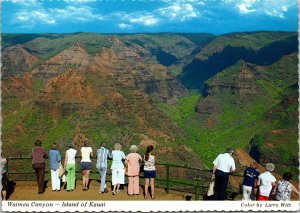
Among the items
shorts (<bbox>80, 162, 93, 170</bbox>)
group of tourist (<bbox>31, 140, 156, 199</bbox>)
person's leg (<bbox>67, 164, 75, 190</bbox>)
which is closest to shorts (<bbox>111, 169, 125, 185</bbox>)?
group of tourist (<bbox>31, 140, 156, 199</bbox>)

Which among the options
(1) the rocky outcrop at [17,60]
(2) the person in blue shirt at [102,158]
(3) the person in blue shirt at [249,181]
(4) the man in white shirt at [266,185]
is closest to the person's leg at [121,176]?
(2) the person in blue shirt at [102,158]

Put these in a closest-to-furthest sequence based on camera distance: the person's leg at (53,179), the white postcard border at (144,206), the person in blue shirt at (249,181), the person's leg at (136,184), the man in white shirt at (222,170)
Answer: the white postcard border at (144,206), the person in blue shirt at (249,181), the man in white shirt at (222,170), the person's leg at (136,184), the person's leg at (53,179)

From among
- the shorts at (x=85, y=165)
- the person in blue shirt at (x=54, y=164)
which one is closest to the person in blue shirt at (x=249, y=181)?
the shorts at (x=85, y=165)

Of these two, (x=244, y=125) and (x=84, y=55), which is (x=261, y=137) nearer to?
(x=244, y=125)

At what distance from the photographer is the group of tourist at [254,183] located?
481 inches

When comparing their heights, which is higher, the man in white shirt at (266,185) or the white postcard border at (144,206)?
the man in white shirt at (266,185)

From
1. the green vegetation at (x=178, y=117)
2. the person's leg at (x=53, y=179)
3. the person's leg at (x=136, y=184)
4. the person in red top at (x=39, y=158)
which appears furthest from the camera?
the green vegetation at (x=178, y=117)

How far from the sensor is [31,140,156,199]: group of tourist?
45.1 feet

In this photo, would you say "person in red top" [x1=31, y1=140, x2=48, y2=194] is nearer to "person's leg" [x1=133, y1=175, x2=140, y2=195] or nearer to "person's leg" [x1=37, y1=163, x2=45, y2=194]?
"person's leg" [x1=37, y1=163, x2=45, y2=194]

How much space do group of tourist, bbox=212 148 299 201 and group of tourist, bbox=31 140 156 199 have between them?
194cm

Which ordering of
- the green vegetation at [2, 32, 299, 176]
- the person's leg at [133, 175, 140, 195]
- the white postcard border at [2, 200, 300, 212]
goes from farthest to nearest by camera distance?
the green vegetation at [2, 32, 299, 176]
the person's leg at [133, 175, 140, 195]
the white postcard border at [2, 200, 300, 212]

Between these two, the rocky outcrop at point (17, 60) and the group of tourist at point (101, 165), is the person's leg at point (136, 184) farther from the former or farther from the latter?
the rocky outcrop at point (17, 60)

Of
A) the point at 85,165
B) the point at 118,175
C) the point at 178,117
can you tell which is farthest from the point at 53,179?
the point at 178,117

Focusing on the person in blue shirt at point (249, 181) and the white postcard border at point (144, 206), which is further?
the person in blue shirt at point (249, 181)
